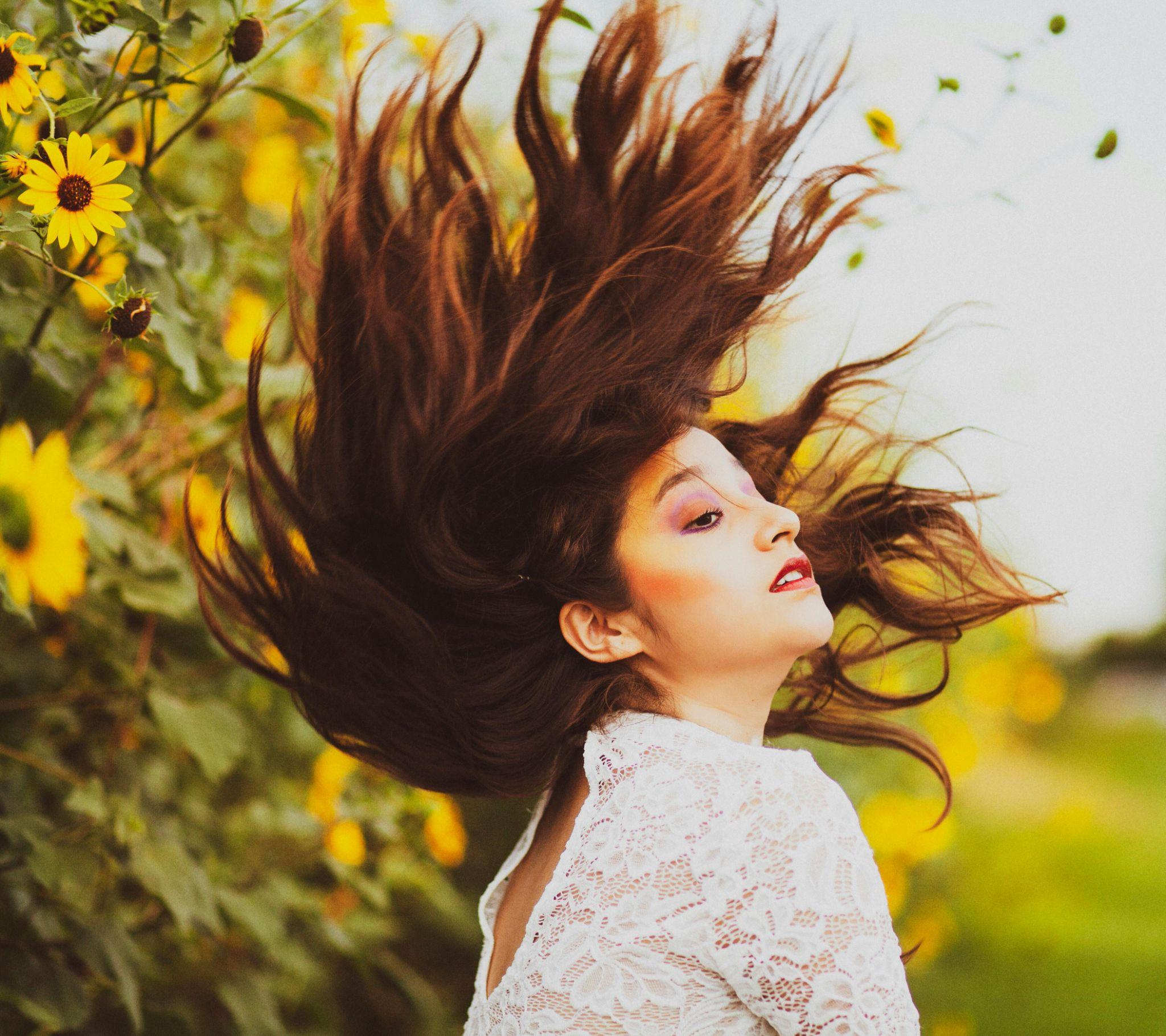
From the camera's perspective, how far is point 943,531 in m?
1.62

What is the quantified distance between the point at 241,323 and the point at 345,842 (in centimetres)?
86

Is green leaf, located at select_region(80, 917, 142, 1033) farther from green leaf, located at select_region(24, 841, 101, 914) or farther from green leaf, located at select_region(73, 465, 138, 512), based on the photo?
green leaf, located at select_region(73, 465, 138, 512)

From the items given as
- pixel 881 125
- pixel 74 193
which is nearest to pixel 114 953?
pixel 74 193

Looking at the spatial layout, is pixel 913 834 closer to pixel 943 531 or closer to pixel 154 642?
pixel 943 531

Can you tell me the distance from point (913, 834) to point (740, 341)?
4.80 ft

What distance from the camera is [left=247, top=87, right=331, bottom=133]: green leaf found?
119 centimetres

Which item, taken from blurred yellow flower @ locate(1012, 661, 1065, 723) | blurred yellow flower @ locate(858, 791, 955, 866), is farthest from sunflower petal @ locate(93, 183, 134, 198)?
blurred yellow flower @ locate(1012, 661, 1065, 723)

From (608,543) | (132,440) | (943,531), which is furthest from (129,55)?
(943,531)

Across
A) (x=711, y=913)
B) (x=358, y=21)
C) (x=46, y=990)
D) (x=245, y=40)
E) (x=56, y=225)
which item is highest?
(x=358, y=21)

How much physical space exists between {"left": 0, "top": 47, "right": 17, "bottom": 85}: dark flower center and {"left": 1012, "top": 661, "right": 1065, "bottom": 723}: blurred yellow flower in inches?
147

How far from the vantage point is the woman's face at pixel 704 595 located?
3.89 ft

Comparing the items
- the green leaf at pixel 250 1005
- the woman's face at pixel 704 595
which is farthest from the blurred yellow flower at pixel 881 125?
the green leaf at pixel 250 1005

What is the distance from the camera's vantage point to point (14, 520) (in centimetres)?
119

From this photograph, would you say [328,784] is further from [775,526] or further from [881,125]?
[881,125]
